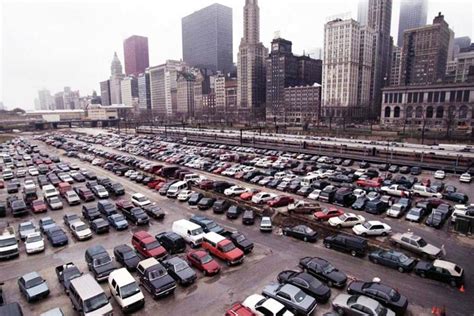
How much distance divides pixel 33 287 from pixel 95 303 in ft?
17.7

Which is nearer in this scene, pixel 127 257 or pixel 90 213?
pixel 127 257

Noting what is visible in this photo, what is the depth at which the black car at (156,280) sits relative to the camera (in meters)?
17.4

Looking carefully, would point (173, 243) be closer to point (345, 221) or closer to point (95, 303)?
point (95, 303)

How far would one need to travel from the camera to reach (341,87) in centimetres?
18238

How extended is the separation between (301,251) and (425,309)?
8.79 meters

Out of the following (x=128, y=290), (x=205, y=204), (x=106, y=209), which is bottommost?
(x=205, y=204)

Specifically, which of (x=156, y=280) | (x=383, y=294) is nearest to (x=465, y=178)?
(x=383, y=294)

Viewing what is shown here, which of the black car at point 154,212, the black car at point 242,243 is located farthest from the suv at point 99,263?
the black car at point 154,212

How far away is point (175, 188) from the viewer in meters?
38.2

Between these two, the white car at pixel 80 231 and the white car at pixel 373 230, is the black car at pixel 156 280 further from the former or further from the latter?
the white car at pixel 373 230

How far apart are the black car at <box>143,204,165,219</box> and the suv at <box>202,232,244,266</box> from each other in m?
9.01

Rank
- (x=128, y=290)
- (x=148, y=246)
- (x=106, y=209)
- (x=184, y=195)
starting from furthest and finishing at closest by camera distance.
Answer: (x=184, y=195), (x=106, y=209), (x=148, y=246), (x=128, y=290)

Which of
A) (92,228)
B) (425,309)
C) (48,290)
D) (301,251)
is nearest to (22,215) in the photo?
(92,228)

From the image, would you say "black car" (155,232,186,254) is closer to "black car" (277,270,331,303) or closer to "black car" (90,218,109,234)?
"black car" (90,218,109,234)
